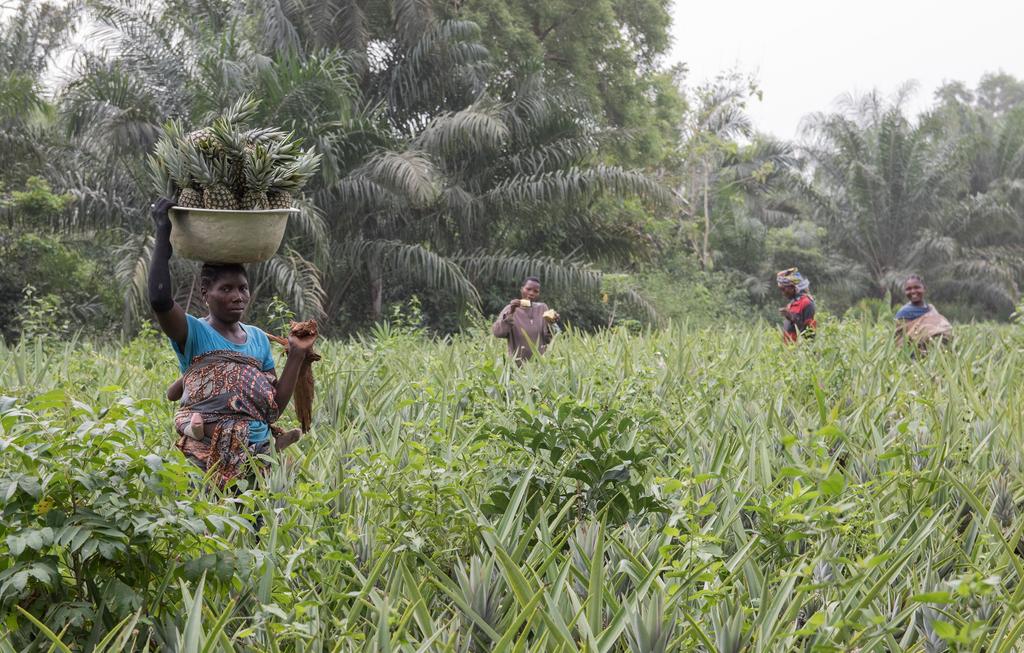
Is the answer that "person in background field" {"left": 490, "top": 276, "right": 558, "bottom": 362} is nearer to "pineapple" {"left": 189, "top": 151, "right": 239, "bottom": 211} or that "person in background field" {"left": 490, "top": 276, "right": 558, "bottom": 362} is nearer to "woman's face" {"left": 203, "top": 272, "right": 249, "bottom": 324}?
"woman's face" {"left": 203, "top": 272, "right": 249, "bottom": 324}

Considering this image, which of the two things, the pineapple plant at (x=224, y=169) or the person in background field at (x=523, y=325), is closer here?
the pineapple plant at (x=224, y=169)

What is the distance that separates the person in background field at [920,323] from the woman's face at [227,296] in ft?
16.4

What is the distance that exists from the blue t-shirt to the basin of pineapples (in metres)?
0.22

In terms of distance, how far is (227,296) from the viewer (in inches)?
127

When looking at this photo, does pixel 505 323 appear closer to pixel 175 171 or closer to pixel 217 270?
pixel 217 270

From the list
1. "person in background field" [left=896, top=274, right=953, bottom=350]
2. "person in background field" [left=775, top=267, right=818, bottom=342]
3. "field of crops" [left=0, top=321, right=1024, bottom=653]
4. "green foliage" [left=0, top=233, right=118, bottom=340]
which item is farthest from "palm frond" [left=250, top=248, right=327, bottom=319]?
"field of crops" [left=0, top=321, right=1024, bottom=653]

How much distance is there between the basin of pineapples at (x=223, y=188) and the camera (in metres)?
3.09

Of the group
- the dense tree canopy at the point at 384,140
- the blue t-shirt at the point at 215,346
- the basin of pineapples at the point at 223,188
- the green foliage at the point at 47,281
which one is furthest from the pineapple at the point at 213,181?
the green foliage at the point at 47,281

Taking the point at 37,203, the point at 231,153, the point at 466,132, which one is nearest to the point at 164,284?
the point at 231,153

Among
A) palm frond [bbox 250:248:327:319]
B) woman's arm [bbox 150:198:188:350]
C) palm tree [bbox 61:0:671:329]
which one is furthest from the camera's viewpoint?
palm tree [bbox 61:0:671:329]

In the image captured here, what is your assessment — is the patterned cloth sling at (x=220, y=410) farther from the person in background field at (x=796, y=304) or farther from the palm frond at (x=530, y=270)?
the palm frond at (x=530, y=270)

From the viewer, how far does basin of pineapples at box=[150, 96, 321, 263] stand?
3090 mm

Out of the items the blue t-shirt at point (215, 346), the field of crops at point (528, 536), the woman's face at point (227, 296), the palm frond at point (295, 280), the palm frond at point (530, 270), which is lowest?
the palm frond at point (295, 280)

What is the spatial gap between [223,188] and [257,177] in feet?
0.36
